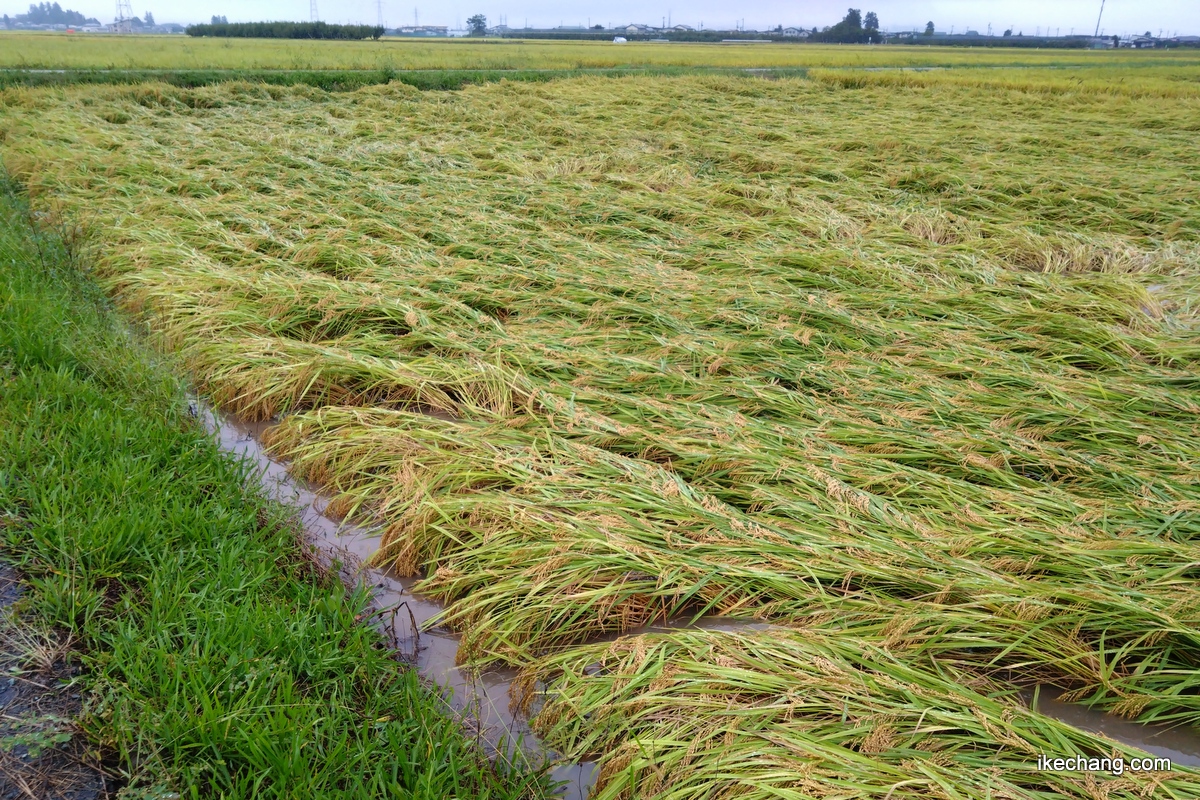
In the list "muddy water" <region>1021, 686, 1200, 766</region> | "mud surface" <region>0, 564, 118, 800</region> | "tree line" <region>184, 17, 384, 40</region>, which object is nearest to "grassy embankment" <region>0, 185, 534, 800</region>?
"mud surface" <region>0, 564, 118, 800</region>

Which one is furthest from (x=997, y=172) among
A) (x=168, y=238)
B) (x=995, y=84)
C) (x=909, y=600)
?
(x=995, y=84)

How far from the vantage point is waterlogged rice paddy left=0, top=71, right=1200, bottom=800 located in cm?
165

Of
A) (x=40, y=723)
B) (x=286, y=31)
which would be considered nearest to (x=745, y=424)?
(x=40, y=723)

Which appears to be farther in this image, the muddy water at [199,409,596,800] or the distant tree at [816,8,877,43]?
the distant tree at [816,8,877,43]

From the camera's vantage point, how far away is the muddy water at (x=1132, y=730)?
1.60 metres

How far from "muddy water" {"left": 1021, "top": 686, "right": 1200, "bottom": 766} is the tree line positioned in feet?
155

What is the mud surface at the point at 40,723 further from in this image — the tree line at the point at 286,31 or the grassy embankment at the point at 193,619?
the tree line at the point at 286,31

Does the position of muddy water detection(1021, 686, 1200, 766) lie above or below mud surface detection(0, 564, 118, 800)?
below

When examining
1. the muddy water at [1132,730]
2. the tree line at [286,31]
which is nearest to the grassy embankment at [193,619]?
the muddy water at [1132,730]

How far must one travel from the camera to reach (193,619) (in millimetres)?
1838

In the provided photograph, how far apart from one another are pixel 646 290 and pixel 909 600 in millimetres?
2616

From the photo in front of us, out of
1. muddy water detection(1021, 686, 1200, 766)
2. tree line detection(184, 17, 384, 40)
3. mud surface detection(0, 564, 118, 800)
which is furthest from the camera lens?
tree line detection(184, 17, 384, 40)

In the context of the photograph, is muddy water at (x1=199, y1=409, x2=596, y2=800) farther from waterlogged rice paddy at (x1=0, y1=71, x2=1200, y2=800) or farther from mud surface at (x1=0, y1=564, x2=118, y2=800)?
mud surface at (x1=0, y1=564, x2=118, y2=800)

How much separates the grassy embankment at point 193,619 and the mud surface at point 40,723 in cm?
5
